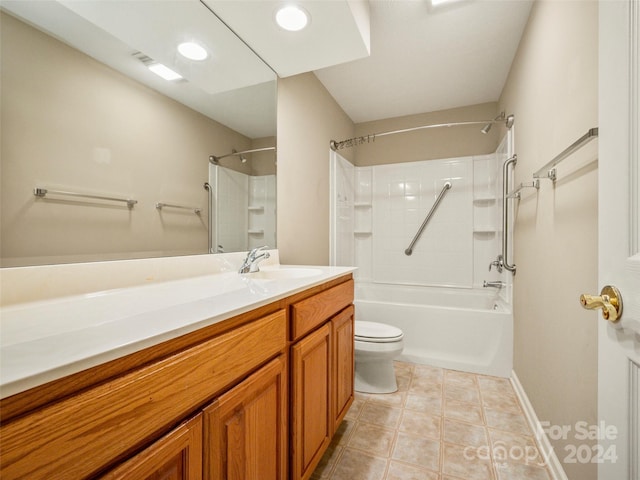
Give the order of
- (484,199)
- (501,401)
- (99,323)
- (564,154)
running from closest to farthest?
(99,323)
(564,154)
(501,401)
(484,199)

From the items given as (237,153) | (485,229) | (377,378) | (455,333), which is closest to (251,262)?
(237,153)

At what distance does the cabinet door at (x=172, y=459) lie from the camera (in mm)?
458

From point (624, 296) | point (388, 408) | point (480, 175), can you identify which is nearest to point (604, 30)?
point (624, 296)

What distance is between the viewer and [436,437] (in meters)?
1.45

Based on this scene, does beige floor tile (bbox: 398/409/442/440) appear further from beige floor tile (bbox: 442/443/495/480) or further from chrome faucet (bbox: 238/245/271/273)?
chrome faucet (bbox: 238/245/271/273)

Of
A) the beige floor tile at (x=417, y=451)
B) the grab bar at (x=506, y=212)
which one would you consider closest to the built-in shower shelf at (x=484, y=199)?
the grab bar at (x=506, y=212)

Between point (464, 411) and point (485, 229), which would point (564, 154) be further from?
point (485, 229)

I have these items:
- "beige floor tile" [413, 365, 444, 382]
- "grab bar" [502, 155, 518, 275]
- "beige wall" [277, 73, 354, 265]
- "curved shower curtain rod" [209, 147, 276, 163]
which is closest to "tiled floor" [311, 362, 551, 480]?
"beige floor tile" [413, 365, 444, 382]

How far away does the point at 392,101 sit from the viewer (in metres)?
2.77

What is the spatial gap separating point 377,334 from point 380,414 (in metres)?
0.46

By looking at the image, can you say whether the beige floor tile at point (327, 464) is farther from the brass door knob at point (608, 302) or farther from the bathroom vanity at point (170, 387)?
the brass door knob at point (608, 302)

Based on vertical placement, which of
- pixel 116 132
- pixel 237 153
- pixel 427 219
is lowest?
pixel 427 219

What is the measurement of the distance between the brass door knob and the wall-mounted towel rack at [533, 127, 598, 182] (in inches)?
23.9

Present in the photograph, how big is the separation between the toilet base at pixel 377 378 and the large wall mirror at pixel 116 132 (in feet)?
4.10
